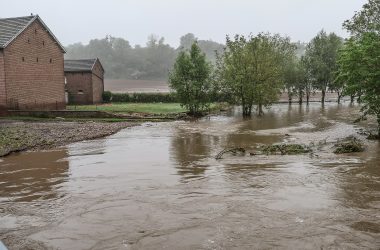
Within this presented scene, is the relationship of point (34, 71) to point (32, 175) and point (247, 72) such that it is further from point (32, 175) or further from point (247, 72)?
point (32, 175)

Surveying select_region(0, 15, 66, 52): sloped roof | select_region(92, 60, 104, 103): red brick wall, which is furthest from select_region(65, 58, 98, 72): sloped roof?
select_region(0, 15, 66, 52): sloped roof

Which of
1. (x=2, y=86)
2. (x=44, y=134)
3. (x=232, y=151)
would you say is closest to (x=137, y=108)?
(x=2, y=86)

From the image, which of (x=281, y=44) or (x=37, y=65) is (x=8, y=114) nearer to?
(x=37, y=65)

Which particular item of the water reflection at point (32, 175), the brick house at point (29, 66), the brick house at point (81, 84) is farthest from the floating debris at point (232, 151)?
the brick house at point (81, 84)

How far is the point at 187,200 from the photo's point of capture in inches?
451

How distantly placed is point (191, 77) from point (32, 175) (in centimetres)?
2795

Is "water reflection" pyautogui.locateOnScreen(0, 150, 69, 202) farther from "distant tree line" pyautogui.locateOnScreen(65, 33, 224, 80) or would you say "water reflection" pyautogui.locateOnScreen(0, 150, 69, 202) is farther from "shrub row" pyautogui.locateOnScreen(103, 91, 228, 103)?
"distant tree line" pyautogui.locateOnScreen(65, 33, 224, 80)

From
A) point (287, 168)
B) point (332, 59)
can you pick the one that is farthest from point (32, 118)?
point (332, 59)

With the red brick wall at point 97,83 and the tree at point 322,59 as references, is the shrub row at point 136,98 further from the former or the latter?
the tree at point 322,59

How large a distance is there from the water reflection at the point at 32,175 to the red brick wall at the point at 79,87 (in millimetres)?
38332

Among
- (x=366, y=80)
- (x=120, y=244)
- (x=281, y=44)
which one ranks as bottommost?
(x=120, y=244)

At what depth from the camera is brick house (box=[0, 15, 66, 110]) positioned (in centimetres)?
3738

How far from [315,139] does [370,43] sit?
6177 mm

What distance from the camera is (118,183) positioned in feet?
44.9
